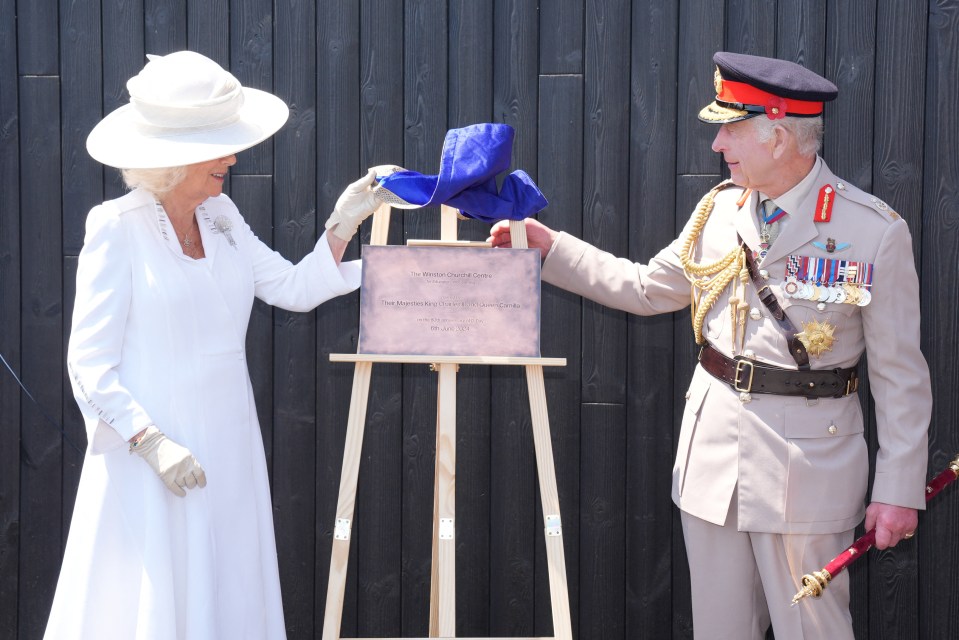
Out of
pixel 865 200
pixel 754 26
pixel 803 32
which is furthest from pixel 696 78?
pixel 865 200

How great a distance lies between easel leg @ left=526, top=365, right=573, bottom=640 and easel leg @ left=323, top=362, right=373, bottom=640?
1.28ft

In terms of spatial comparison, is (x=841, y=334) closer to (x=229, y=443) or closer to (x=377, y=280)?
(x=377, y=280)

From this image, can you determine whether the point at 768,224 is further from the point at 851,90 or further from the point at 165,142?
the point at 165,142

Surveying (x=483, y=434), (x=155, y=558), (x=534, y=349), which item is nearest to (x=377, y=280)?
(x=534, y=349)

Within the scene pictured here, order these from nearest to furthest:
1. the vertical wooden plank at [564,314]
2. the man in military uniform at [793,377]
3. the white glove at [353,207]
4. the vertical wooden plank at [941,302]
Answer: the man in military uniform at [793,377], the white glove at [353,207], the vertical wooden plank at [941,302], the vertical wooden plank at [564,314]

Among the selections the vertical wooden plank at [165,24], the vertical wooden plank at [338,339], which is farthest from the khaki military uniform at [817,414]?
the vertical wooden plank at [165,24]

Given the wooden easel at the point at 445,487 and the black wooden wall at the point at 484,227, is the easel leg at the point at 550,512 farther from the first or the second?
the black wooden wall at the point at 484,227

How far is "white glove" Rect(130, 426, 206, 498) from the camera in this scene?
2.19 m

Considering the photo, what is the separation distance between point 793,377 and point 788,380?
13 mm

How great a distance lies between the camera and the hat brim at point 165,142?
2.24m

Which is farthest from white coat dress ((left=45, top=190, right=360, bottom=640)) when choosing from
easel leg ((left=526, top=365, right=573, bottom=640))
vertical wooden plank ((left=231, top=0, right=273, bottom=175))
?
vertical wooden plank ((left=231, top=0, right=273, bottom=175))

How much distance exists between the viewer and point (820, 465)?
7.99ft

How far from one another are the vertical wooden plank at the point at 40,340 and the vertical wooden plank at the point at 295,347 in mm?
679

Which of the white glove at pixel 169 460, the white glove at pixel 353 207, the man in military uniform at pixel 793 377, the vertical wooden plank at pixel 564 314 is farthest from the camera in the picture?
the vertical wooden plank at pixel 564 314
